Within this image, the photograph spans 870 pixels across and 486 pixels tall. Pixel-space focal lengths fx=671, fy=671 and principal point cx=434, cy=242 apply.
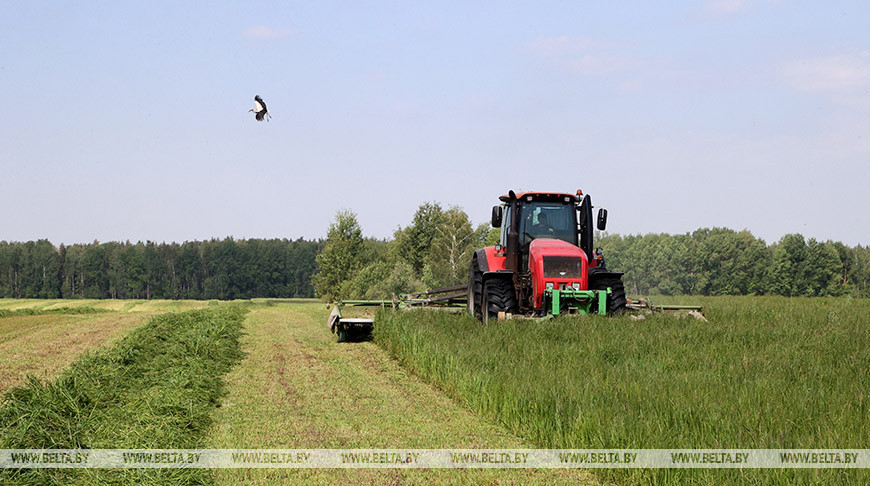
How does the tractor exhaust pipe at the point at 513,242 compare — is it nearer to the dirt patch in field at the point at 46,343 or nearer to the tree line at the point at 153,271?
the dirt patch in field at the point at 46,343

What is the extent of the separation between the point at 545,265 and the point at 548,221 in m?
1.86

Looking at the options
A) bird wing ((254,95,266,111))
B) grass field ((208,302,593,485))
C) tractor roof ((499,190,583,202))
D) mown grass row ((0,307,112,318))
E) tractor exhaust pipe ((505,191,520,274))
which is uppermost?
bird wing ((254,95,266,111))

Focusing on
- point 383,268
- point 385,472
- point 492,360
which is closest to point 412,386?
point 492,360

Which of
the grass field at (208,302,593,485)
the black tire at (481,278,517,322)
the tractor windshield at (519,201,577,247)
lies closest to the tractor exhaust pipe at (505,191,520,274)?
the tractor windshield at (519,201,577,247)

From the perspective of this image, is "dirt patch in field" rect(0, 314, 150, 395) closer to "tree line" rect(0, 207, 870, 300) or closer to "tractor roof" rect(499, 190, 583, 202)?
"tractor roof" rect(499, 190, 583, 202)

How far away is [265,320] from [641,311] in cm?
1197

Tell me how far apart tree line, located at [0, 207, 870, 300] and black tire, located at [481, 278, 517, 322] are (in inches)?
1357

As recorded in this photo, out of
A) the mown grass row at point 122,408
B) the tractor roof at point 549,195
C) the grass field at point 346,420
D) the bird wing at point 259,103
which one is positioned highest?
the bird wing at point 259,103

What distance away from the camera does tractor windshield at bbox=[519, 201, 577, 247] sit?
553 inches

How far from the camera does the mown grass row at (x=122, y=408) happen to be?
5.29m

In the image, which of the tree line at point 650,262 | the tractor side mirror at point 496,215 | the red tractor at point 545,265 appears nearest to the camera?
the red tractor at point 545,265

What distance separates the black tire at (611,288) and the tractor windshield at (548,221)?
45.0 inches

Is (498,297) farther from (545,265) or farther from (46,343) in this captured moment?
(46,343)

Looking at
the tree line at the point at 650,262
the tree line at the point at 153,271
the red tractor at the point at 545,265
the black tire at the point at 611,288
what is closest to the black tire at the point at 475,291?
the red tractor at the point at 545,265
